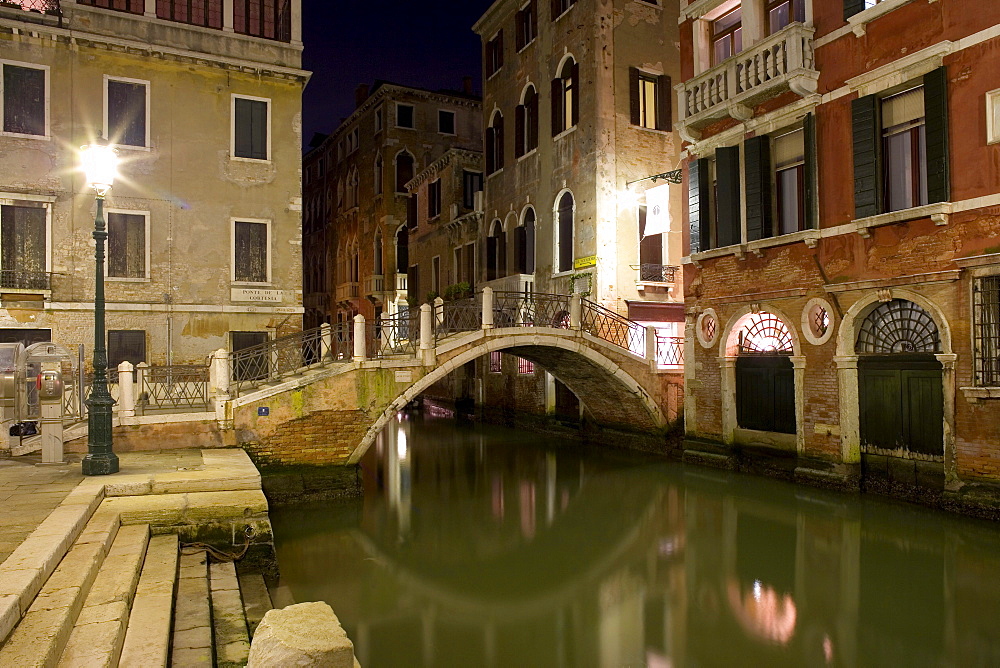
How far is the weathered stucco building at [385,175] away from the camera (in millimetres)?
27844

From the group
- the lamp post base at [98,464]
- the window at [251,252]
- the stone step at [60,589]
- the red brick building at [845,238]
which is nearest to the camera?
the stone step at [60,589]

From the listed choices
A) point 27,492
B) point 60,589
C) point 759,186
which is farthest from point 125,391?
point 759,186

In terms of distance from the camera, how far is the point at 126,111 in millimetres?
14164

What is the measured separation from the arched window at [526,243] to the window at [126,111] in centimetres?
940

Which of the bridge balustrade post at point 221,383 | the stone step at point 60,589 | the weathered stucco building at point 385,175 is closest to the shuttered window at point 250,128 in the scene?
the bridge balustrade post at point 221,383

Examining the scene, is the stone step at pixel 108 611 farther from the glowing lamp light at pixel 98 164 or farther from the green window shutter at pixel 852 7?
the green window shutter at pixel 852 7

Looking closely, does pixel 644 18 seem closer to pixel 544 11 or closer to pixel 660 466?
pixel 544 11

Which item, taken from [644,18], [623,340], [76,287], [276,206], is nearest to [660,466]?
[623,340]

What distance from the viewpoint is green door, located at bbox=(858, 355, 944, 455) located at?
9.79m

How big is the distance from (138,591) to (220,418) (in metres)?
5.56

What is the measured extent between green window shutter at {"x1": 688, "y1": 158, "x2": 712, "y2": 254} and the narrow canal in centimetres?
437

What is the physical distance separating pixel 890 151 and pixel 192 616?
34.4 feet

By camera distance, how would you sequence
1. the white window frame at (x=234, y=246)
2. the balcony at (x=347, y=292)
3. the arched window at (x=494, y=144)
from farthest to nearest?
1. the balcony at (x=347, y=292)
2. the arched window at (x=494, y=144)
3. the white window frame at (x=234, y=246)

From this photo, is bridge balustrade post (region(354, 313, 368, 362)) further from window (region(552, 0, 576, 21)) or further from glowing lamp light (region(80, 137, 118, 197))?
window (region(552, 0, 576, 21))
